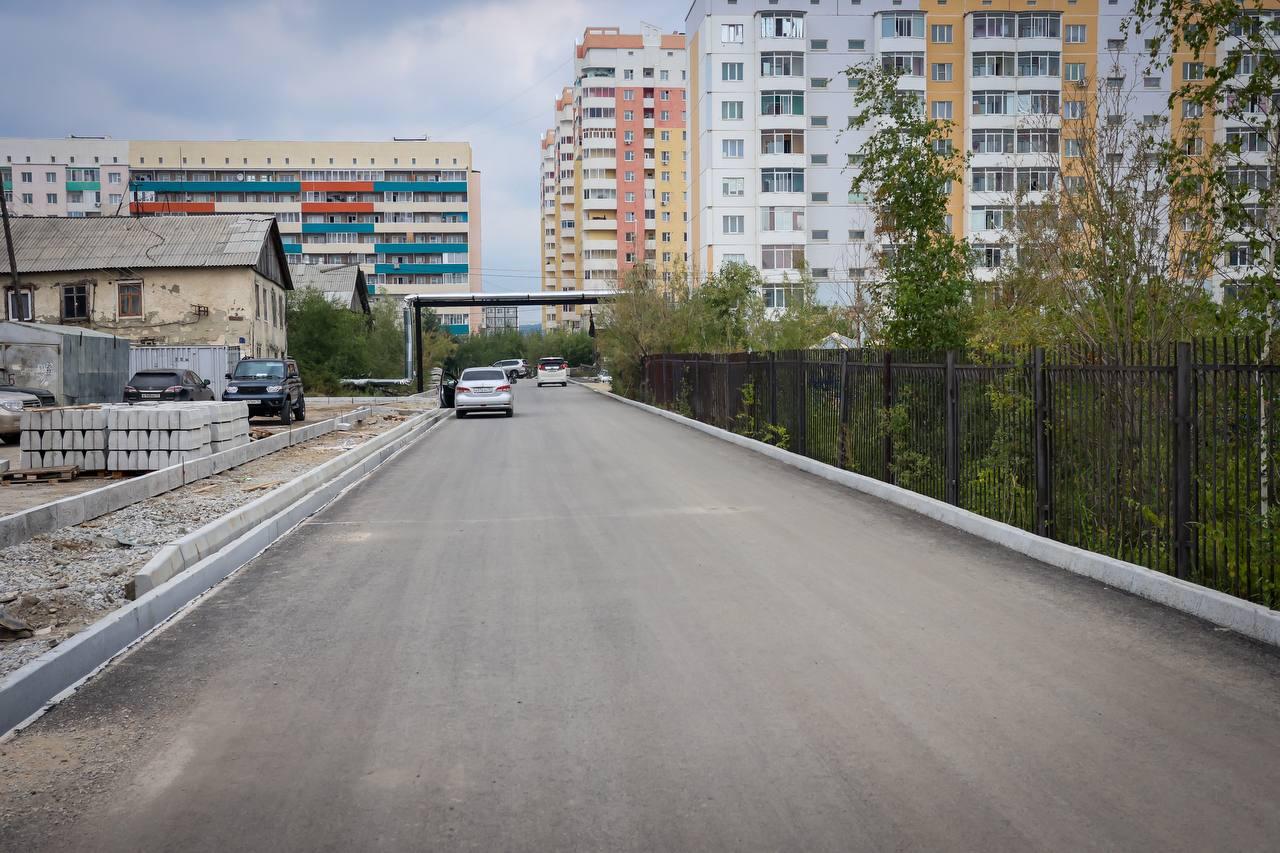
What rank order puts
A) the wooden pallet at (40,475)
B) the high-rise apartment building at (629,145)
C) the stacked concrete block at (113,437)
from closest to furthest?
the wooden pallet at (40,475), the stacked concrete block at (113,437), the high-rise apartment building at (629,145)

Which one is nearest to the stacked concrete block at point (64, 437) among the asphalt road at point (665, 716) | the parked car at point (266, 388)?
the asphalt road at point (665, 716)

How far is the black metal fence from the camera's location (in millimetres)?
7492

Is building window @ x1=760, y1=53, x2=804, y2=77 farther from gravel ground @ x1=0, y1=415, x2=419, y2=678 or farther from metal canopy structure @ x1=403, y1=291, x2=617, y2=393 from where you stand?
gravel ground @ x1=0, y1=415, x2=419, y2=678

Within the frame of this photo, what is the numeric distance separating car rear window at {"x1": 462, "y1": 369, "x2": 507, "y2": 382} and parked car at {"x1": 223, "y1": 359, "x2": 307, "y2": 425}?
5.62 m

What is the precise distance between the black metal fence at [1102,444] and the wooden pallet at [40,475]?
12208mm

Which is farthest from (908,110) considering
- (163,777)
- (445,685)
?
(163,777)

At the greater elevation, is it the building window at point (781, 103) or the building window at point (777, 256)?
the building window at point (781, 103)

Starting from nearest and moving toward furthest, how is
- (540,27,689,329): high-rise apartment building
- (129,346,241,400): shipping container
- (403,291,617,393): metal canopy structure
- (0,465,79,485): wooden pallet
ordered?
(0,465,79,485): wooden pallet
(129,346,241,400): shipping container
(403,291,617,393): metal canopy structure
(540,27,689,329): high-rise apartment building

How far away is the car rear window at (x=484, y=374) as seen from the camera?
36281 millimetres

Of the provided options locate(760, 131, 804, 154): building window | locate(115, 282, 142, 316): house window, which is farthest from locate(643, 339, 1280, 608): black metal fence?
locate(760, 131, 804, 154): building window

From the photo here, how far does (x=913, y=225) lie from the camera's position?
16984 millimetres

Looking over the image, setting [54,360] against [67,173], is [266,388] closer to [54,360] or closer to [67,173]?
[54,360]

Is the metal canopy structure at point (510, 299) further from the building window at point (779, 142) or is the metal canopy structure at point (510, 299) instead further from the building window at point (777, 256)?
the building window at point (779, 142)

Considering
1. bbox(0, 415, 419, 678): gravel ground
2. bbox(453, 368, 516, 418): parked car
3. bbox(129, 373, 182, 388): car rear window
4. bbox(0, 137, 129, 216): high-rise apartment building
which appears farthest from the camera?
bbox(0, 137, 129, 216): high-rise apartment building
